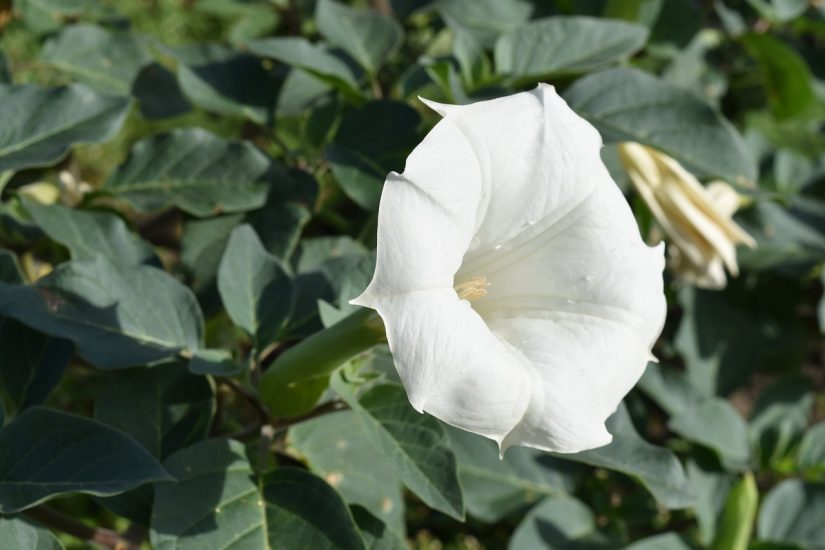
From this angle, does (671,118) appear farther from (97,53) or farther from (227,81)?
(97,53)

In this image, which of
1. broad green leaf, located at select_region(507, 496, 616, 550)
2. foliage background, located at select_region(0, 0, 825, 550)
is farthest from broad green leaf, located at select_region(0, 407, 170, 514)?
broad green leaf, located at select_region(507, 496, 616, 550)

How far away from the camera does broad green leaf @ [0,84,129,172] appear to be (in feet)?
4.82

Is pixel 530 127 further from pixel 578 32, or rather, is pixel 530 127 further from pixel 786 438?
pixel 786 438

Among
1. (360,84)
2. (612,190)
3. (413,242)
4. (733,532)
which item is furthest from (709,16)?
(413,242)

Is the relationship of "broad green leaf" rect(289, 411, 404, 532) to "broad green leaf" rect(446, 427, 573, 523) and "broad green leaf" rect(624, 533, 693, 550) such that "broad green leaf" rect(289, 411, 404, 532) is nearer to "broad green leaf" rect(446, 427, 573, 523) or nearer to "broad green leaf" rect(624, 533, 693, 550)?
"broad green leaf" rect(446, 427, 573, 523)

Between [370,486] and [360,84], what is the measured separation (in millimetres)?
→ 767

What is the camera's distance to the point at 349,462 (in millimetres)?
1608

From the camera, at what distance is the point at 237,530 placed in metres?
1.20

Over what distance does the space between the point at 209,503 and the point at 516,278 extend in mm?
489

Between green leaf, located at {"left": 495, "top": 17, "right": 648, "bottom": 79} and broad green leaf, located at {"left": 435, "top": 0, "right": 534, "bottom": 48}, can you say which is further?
broad green leaf, located at {"left": 435, "top": 0, "right": 534, "bottom": 48}

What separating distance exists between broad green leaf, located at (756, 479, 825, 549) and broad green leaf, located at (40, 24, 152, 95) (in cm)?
155

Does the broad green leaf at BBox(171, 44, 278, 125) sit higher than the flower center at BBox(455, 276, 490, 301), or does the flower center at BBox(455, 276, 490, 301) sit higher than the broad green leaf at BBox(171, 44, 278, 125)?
the flower center at BBox(455, 276, 490, 301)

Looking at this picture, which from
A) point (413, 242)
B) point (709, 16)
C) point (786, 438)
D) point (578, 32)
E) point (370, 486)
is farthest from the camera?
point (709, 16)

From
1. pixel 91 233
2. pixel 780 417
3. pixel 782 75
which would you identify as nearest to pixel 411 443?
pixel 91 233
